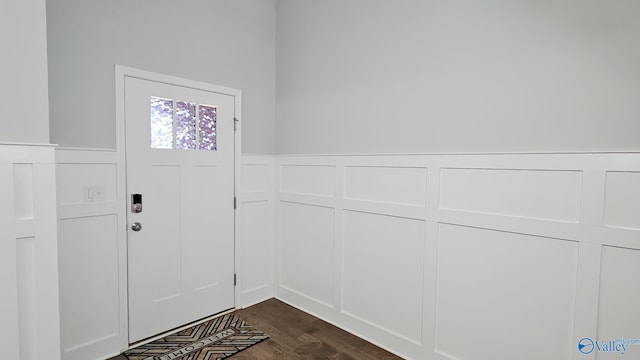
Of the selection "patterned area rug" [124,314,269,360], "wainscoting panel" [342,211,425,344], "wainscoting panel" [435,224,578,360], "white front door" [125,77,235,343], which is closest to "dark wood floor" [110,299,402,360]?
"patterned area rug" [124,314,269,360]

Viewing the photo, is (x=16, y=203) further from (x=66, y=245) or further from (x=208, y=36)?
(x=208, y=36)

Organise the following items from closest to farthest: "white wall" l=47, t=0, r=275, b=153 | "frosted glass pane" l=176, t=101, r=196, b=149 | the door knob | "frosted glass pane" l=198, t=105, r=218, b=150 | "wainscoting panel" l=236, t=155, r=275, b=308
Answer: "white wall" l=47, t=0, r=275, b=153
the door knob
"frosted glass pane" l=176, t=101, r=196, b=149
"frosted glass pane" l=198, t=105, r=218, b=150
"wainscoting panel" l=236, t=155, r=275, b=308

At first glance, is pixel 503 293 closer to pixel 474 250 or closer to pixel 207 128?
pixel 474 250

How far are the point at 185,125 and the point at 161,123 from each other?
200mm

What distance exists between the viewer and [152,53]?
254 cm

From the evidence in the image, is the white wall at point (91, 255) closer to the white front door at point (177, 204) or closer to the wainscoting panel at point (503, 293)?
the white front door at point (177, 204)

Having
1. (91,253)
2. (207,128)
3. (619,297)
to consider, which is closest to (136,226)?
(91,253)

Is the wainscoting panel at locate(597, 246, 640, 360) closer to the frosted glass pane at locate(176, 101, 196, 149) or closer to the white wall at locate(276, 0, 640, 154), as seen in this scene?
the white wall at locate(276, 0, 640, 154)

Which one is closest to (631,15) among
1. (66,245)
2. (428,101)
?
(428,101)

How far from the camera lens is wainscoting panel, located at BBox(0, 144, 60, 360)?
152cm

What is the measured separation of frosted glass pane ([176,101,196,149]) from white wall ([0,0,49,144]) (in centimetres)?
113

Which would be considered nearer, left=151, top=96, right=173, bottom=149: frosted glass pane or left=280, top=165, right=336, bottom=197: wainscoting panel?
left=151, top=96, right=173, bottom=149: frosted glass pane

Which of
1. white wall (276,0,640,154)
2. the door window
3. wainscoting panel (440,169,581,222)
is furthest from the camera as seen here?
the door window

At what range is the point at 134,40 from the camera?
8.01 feet
